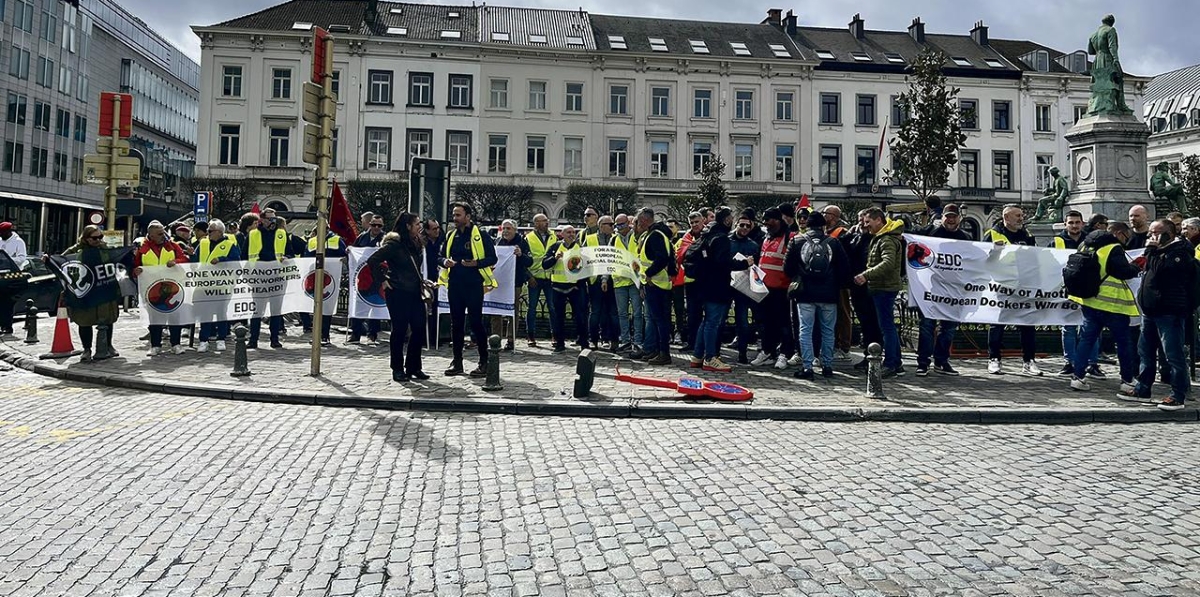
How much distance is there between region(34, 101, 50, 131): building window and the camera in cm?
5036

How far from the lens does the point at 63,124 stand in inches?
2110

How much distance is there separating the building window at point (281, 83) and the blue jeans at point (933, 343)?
152 feet

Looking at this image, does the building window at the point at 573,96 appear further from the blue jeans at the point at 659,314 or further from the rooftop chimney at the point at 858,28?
the blue jeans at the point at 659,314

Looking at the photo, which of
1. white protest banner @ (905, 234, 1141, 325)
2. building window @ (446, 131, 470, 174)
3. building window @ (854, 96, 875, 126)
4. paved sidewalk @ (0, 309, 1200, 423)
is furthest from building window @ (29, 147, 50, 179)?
white protest banner @ (905, 234, 1141, 325)

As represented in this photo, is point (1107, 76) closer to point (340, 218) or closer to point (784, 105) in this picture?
point (340, 218)

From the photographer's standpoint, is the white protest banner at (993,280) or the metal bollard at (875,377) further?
the white protest banner at (993,280)

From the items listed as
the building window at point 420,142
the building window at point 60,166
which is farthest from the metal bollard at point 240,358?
the building window at point 60,166

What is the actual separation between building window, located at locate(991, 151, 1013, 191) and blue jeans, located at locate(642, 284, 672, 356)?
51.7m

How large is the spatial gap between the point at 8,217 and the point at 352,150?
21099 millimetres

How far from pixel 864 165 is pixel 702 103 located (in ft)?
39.1

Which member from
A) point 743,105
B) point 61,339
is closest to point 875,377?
point 61,339

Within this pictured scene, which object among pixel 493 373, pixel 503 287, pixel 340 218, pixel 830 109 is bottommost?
pixel 493 373

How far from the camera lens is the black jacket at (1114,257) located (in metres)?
8.31

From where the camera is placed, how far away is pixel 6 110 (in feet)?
157
